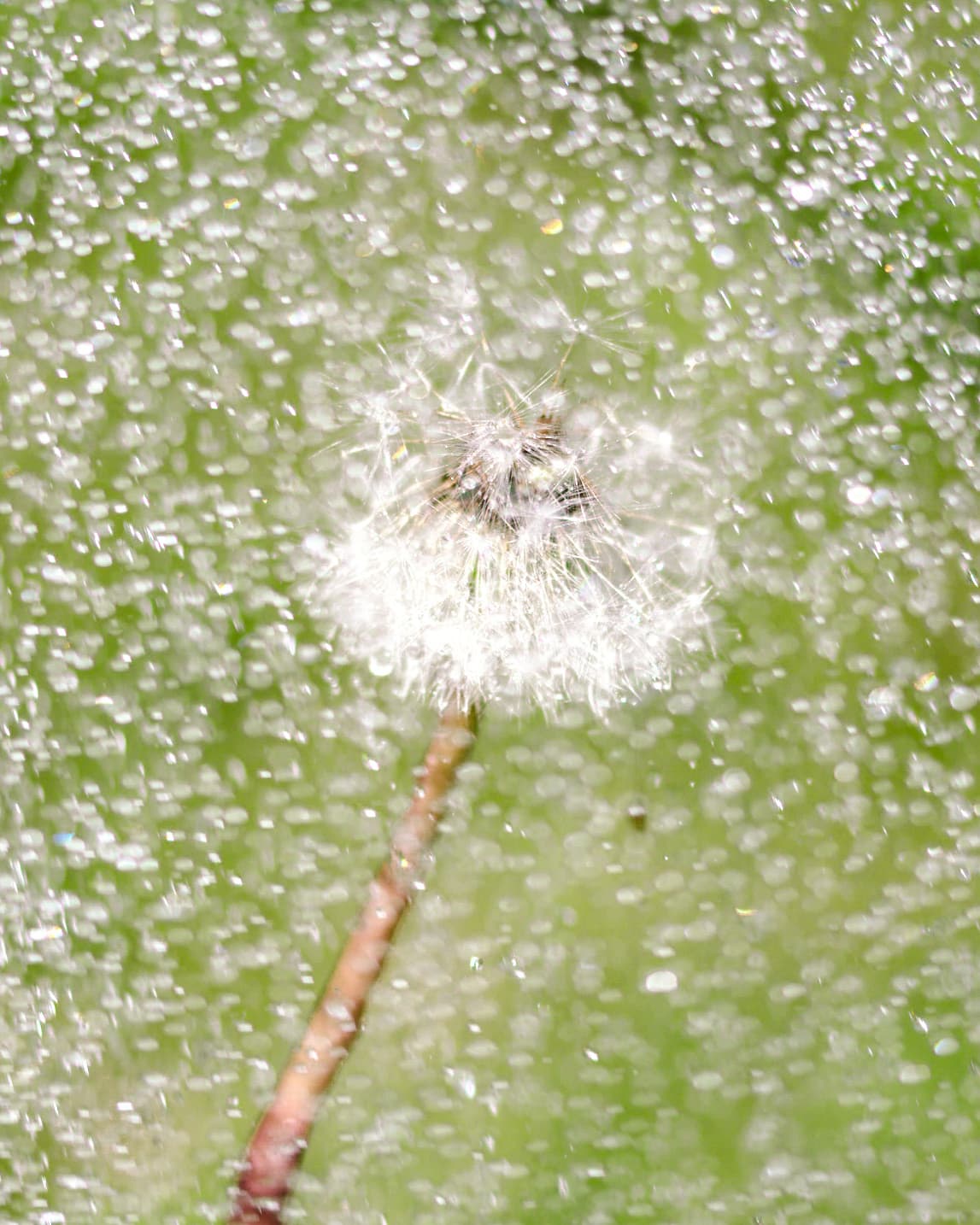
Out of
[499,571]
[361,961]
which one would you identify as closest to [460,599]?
[499,571]

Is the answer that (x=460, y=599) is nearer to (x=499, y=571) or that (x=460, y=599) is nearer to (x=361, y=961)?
(x=499, y=571)

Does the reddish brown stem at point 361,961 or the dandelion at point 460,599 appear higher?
the dandelion at point 460,599

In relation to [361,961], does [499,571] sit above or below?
above

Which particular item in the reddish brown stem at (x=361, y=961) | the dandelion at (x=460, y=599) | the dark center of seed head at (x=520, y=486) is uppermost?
the dark center of seed head at (x=520, y=486)

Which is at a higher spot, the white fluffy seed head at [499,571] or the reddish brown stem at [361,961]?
the white fluffy seed head at [499,571]

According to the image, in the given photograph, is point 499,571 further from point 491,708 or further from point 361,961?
point 361,961
